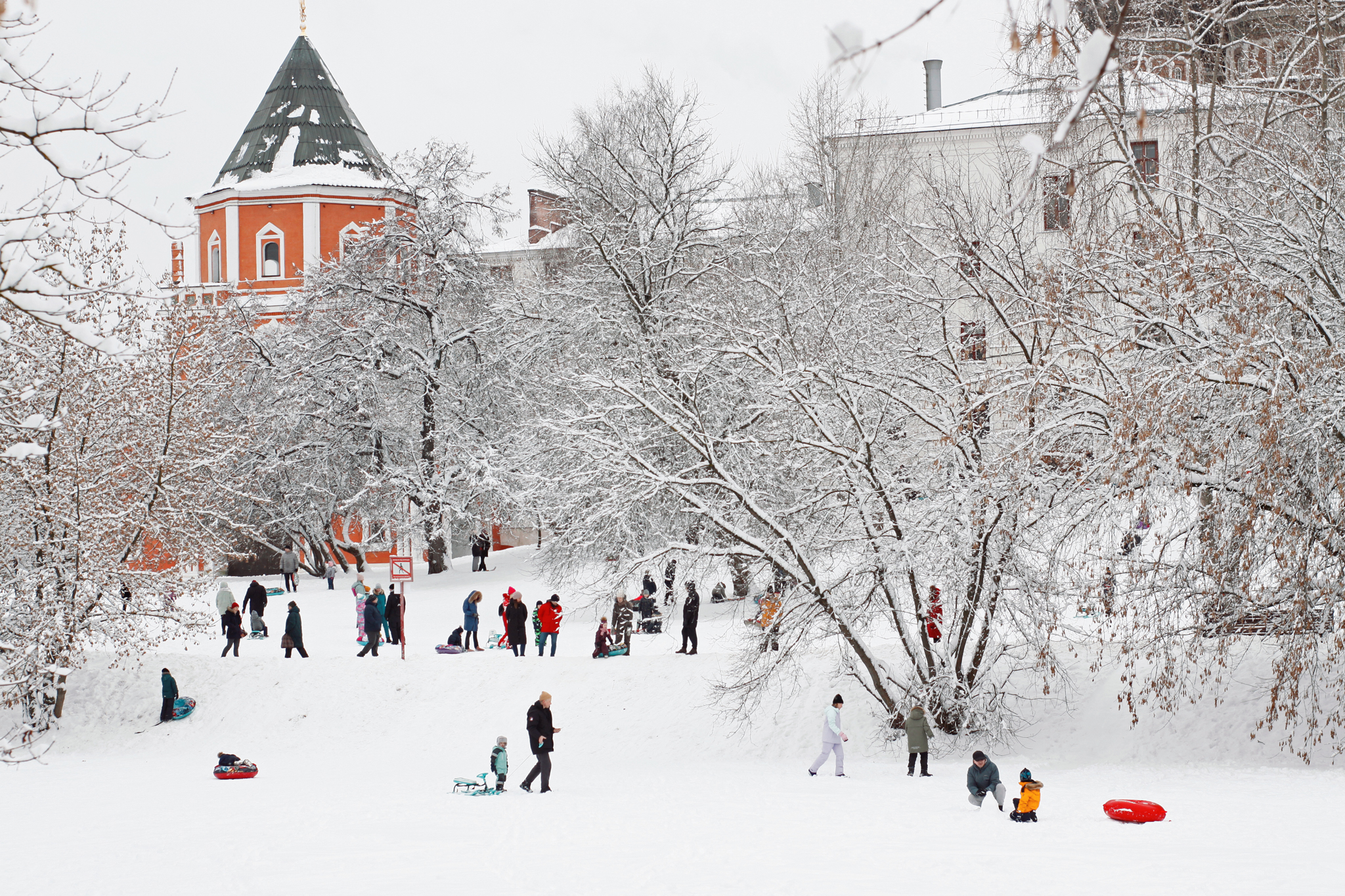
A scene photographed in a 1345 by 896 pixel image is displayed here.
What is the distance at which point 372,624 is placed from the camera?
2389cm

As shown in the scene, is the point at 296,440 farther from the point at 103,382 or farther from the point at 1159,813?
the point at 1159,813

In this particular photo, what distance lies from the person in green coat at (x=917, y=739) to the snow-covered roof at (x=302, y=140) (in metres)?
35.7

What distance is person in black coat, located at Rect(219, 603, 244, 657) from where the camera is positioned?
24.8 metres

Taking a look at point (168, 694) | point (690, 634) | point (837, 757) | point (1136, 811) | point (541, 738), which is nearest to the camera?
point (1136, 811)

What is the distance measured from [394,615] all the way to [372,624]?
1.63m

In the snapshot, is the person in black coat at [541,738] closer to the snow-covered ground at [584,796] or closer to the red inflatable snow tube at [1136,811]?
the snow-covered ground at [584,796]

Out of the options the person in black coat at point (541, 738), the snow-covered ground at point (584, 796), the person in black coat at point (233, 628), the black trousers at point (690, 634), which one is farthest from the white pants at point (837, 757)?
the person in black coat at point (233, 628)

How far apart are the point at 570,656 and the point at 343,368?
15.6 metres

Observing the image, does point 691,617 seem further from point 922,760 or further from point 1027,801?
point 1027,801

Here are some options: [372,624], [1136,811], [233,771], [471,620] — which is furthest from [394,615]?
[1136,811]

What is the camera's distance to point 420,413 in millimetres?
36594

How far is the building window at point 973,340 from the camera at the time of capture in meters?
18.8

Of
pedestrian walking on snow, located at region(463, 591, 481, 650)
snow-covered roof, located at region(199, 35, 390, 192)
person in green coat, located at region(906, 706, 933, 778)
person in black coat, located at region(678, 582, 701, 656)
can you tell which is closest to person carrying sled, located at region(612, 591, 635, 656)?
person in black coat, located at region(678, 582, 701, 656)

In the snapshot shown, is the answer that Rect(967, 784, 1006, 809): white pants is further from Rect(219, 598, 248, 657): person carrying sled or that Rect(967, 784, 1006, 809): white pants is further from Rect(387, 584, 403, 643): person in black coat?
Rect(219, 598, 248, 657): person carrying sled
